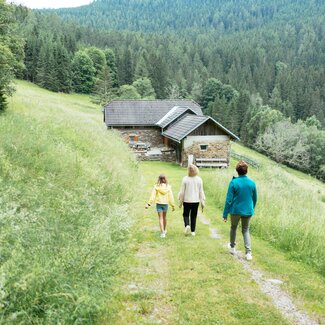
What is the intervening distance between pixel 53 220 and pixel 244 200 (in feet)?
13.1

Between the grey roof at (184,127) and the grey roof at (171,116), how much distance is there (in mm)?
603

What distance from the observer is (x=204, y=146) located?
1177 inches

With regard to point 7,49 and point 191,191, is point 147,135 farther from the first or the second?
point 191,191

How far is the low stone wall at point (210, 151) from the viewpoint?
29609 mm

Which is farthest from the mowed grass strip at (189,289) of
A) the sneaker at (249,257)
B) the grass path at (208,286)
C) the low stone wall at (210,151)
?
the low stone wall at (210,151)

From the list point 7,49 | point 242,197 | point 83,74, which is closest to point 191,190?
point 242,197

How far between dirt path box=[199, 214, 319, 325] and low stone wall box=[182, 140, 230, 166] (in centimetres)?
2195

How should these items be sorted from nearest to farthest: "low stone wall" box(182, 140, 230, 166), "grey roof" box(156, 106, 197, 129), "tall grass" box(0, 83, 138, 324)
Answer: "tall grass" box(0, 83, 138, 324), "low stone wall" box(182, 140, 230, 166), "grey roof" box(156, 106, 197, 129)

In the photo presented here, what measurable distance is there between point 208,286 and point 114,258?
1849mm

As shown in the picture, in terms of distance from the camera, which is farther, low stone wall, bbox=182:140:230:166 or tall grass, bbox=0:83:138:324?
low stone wall, bbox=182:140:230:166

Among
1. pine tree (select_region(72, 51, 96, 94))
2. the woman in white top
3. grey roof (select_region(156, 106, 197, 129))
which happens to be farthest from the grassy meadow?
pine tree (select_region(72, 51, 96, 94))

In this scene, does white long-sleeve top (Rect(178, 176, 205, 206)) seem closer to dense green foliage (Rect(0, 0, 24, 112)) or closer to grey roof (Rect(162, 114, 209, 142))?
dense green foliage (Rect(0, 0, 24, 112))

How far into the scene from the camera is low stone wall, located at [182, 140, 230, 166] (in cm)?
2961

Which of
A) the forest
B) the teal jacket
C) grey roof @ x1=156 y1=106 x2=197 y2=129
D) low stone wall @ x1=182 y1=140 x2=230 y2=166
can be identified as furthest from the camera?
the forest
